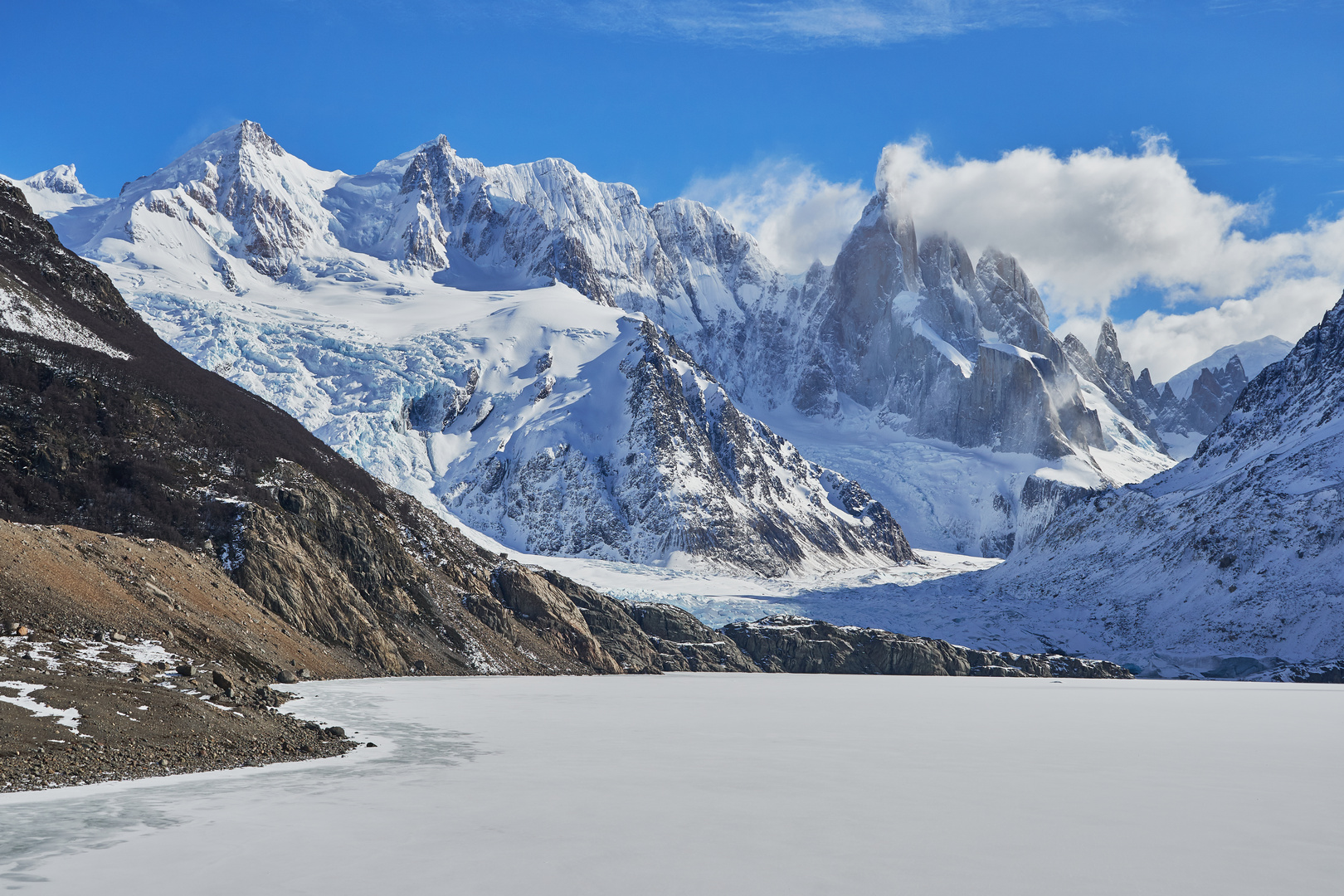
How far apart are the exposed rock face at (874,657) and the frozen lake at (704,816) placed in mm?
86983

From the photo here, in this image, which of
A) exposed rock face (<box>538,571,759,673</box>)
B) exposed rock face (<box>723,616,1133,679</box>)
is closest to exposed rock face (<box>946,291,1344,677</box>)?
exposed rock face (<box>723,616,1133,679</box>)

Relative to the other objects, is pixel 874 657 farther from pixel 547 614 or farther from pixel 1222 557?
pixel 547 614

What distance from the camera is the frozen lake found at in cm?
1680

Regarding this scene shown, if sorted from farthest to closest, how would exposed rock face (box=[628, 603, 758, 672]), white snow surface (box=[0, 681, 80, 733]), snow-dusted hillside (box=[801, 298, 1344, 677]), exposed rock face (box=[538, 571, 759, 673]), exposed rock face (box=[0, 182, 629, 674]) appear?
snow-dusted hillside (box=[801, 298, 1344, 677]) < exposed rock face (box=[628, 603, 758, 672]) < exposed rock face (box=[538, 571, 759, 673]) < exposed rock face (box=[0, 182, 629, 674]) < white snow surface (box=[0, 681, 80, 733])

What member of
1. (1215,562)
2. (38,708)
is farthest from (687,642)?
(38,708)

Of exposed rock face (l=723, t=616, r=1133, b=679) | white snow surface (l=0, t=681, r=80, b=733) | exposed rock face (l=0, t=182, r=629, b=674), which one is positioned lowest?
exposed rock face (l=723, t=616, r=1133, b=679)

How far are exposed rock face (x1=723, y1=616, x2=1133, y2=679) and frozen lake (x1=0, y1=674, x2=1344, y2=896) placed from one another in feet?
285

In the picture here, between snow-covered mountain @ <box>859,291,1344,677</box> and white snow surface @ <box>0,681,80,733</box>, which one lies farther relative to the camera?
snow-covered mountain @ <box>859,291,1344,677</box>

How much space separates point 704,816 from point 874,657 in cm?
11125

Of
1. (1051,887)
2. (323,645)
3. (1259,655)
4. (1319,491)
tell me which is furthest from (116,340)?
(1319,491)

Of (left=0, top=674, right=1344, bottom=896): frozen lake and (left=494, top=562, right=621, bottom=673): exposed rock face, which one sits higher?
(left=494, top=562, right=621, bottom=673): exposed rock face

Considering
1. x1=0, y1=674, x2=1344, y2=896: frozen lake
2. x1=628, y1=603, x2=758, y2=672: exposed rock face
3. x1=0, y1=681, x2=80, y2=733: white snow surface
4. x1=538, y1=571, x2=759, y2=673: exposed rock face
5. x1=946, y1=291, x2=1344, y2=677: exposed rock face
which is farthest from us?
x1=946, y1=291, x2=1344, y2=677: exposed rock face

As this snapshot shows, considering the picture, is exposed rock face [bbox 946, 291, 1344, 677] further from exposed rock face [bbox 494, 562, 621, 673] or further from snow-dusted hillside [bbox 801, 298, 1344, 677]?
exposed rock face [bbox 494, 562, 621, 673]

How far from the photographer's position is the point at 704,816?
73.0 ft
